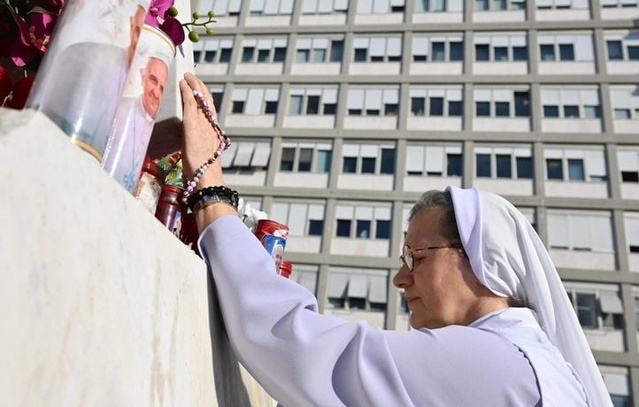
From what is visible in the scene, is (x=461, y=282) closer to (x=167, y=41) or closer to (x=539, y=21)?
(x=167, y=41)

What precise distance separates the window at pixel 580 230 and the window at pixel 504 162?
1359mm

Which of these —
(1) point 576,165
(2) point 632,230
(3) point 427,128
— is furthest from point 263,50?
(2) point 632,230

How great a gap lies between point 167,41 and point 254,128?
16515 millimetres

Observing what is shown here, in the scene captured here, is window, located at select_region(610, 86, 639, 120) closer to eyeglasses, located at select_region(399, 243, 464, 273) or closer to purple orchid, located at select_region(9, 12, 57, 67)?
eyeglasses, located at select_region(399, 243, 464, 273)

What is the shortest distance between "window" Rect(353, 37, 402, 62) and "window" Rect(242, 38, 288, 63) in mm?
2290

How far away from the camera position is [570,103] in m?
15.9

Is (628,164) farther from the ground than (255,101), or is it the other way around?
(255,101)

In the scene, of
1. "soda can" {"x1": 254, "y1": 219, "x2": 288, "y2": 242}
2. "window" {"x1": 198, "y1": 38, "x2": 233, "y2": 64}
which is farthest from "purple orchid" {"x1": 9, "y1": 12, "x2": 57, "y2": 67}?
"window" {"x1": 198, "y1": 38, "x2": 233, "y2": 64}

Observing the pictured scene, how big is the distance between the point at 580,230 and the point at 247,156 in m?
9.05

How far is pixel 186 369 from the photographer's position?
69 cm

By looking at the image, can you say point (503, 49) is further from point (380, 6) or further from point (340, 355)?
point (340, 355)

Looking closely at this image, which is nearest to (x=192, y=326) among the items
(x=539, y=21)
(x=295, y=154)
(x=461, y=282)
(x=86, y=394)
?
(x=86, y=394)

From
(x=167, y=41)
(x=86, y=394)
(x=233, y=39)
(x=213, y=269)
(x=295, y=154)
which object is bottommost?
(x=86, y=394)

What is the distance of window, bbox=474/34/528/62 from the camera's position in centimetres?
1681
